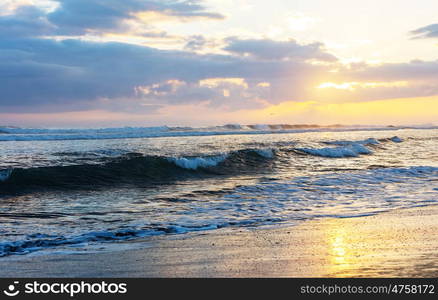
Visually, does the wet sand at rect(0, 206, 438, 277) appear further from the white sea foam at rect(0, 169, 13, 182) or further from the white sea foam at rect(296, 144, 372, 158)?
the white sea foam at rect(296, 144, 372, 158)

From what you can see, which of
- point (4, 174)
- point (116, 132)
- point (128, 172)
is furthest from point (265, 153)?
point (116, 132)

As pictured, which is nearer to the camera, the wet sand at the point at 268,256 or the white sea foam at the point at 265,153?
the wet sand at the point at 268,256

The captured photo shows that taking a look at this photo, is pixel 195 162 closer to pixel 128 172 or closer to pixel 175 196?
pixel 128 172

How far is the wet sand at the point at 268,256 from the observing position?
228 inches

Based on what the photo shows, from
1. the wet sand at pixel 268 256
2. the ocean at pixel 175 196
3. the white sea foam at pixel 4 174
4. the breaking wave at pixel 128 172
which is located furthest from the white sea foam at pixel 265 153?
the wet sand at pixel 268 256

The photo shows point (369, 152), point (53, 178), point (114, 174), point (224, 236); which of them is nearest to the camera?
point (224, 236)

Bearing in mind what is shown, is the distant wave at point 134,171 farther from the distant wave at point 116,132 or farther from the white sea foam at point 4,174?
the distant wave at point 116,132

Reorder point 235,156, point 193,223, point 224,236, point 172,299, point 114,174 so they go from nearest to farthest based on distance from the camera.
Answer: point 172,299 → point 224,236 → point 193,223 → point 114,174 → point 235,156

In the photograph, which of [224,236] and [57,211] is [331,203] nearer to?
[224,236]

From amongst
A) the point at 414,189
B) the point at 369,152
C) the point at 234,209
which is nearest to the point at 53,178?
the point at 234,209

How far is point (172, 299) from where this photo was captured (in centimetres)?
480

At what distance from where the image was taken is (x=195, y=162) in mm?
21359

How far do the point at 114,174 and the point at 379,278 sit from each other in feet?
46.3

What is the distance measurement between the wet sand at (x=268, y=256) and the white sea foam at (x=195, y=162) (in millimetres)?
12070
